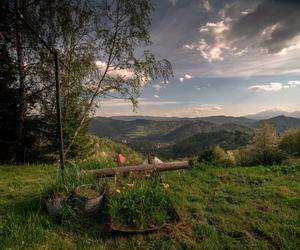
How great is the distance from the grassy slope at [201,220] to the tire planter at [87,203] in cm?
38

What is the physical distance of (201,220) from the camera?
19.4 ft

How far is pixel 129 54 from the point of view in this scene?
49.1 ft

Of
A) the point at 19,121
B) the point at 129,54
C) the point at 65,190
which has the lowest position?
the point at 65,190

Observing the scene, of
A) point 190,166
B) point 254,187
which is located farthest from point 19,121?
point 254,187

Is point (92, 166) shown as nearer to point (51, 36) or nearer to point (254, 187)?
point (254, 187)

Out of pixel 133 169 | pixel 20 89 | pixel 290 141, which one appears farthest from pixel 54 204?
pixel 290 141

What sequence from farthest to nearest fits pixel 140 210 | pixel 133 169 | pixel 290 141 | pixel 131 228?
pixel 290 141 → pixel 133 169 → pixel 140 210 → pixel 131 228

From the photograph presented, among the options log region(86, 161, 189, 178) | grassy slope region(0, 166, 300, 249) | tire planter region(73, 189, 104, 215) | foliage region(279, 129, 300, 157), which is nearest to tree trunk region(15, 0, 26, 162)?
grassy slope region(0, 166, 300, 249)

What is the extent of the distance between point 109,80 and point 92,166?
24.9ft

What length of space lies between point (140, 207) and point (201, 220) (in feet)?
4.87

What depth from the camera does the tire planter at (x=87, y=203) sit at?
229 inches

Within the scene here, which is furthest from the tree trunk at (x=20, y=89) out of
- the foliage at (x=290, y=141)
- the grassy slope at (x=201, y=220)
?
the foliage at (x=290, y=141)

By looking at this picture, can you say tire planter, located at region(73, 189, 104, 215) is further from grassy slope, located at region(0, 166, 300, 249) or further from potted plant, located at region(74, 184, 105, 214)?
grassy slope, located at region(0, 166, 300, 249)

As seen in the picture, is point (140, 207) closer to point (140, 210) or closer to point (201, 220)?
point (140, 210)
